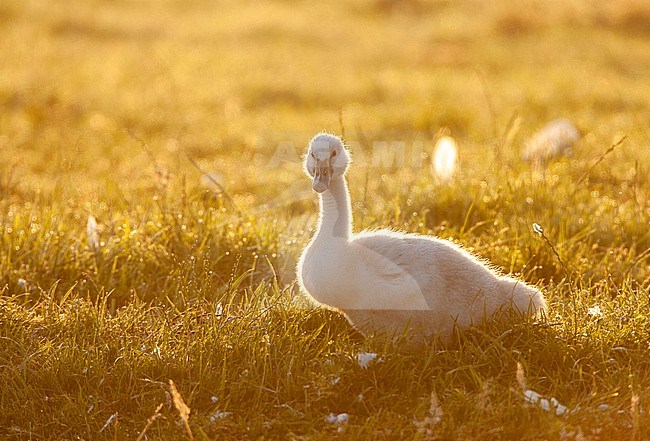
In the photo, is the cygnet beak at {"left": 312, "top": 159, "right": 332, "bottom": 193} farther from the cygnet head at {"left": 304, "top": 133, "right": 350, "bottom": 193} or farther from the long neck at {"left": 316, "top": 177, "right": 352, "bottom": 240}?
Answer: the long neck at {"left": 316, "top": 177, "right": 352, "bottom": 240}

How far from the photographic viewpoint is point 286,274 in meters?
5.23

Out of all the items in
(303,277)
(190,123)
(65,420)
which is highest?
(303,277)

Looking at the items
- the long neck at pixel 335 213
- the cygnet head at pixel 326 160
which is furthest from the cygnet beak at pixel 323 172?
the long neck at pixel 335 213

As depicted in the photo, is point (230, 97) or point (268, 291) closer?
point (268, 291)

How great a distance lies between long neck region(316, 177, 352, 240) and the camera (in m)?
4.28

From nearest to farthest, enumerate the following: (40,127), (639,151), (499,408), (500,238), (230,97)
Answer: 1. (499,408)
2. (500,238)
3. (639,151)
4. (40,127)
5. (230,97)

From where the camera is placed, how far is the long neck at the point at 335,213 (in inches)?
169

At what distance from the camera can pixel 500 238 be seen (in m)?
5.48

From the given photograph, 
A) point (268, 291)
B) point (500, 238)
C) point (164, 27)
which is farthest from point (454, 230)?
point (164, 27)

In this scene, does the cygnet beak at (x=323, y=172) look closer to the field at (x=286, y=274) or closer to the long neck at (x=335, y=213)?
the long neck at (x=335, y=213)

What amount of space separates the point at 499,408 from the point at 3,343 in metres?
2.59

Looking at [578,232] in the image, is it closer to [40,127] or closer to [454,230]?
[454,230]

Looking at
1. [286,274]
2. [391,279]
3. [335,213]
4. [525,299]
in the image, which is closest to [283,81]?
[286,274]

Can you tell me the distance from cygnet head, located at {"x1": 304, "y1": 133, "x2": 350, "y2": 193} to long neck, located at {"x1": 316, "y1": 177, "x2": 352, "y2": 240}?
0.09 meters
